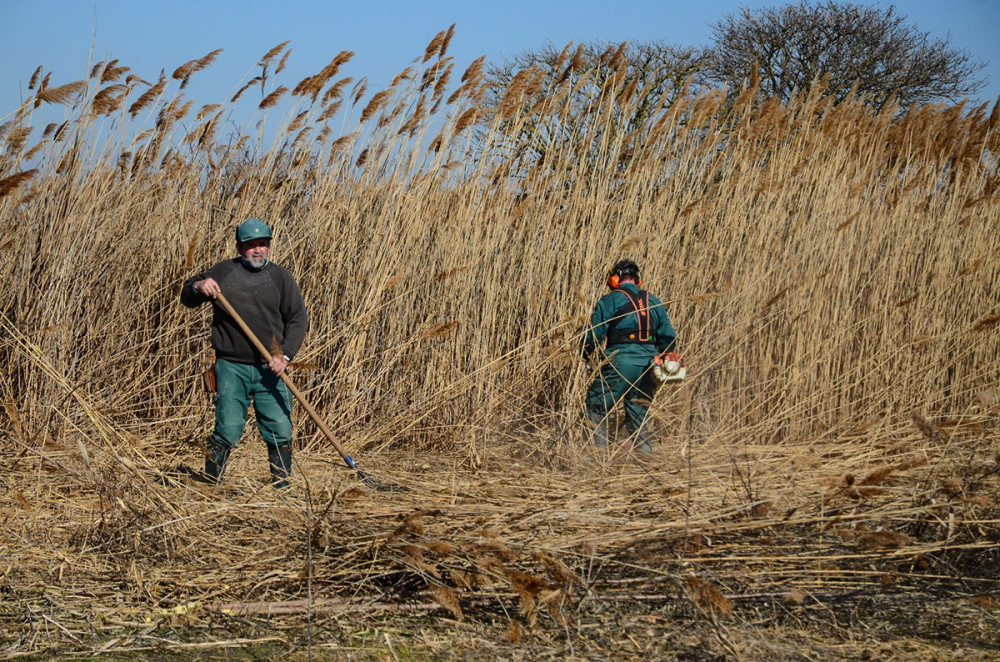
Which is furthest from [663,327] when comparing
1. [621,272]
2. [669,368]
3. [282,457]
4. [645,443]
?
[282,457]

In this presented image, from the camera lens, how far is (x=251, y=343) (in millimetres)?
4406

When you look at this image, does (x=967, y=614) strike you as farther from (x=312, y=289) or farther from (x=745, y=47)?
(x=745, y=47)

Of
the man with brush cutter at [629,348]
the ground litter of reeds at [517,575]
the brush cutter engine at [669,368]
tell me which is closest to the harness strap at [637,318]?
the man with brush cutter at [629,348]

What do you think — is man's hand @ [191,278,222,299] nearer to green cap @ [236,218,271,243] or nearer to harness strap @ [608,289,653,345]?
green cap @ [236,218,271,243]

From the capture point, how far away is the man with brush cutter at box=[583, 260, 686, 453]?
17.8ft

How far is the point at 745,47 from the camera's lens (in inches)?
850

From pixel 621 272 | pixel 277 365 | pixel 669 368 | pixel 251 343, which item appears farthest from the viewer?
pixel 621 272

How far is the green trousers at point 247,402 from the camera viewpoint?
14.5ft

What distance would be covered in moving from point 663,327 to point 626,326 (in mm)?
207

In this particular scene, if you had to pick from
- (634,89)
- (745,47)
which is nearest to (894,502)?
(634,89)

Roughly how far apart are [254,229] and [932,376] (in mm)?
4085

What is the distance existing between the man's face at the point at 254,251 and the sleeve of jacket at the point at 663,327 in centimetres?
217

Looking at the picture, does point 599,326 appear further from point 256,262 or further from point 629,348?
point 256,262

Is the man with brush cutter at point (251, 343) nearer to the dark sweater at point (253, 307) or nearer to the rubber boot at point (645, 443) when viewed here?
the dark sweater at point (253, 307)
